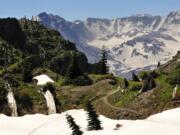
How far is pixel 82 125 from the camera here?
74.9 meters

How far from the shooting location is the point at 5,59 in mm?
157625

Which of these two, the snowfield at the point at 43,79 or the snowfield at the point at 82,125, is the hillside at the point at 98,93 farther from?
the snowfield at the point at 82,125

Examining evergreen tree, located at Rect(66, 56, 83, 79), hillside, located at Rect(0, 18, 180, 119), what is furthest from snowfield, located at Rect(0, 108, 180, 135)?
evergreen tree, located at Rect(66, 56, 83, 79)

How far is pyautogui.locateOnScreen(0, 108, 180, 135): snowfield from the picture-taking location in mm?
66875

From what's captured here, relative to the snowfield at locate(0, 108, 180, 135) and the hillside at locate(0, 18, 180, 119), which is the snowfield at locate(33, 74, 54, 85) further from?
the snowfield at locate(0, 108, 180, 135)

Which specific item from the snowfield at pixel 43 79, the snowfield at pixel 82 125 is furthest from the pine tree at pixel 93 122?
the snowfield at pixel 43 79

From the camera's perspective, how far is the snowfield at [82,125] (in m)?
66.9

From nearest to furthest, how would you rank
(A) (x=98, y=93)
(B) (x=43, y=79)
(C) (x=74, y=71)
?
1. (A) (x=98, y=93)
2. (C) (x=74, y=71)
3. (B) (x=43, y=79)

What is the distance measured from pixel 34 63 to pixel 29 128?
5934 cm

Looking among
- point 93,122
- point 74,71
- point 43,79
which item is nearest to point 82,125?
point 93,122

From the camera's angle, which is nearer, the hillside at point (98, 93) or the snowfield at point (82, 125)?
the snowfield at point (82, 125)

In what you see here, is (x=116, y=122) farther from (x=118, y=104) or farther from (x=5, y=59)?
(x=5, y=59)

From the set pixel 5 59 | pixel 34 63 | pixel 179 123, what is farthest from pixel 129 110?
pixel 5 59

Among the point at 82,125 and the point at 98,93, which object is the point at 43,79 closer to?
the point at 98,93
